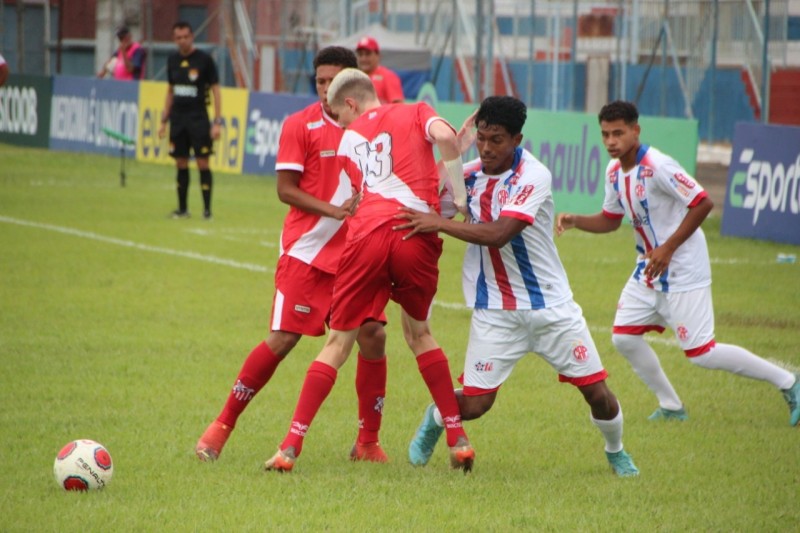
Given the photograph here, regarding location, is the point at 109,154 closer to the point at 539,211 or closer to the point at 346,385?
the point at 346,385

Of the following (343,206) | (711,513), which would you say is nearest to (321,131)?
(343,206)

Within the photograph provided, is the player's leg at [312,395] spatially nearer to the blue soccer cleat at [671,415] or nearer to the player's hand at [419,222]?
the player's hand at [419,222]

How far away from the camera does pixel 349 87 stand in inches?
236

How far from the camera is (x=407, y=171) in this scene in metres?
5.92

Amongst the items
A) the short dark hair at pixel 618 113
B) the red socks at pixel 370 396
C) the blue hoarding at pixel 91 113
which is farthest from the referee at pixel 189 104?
the red socks at pixel 370 396

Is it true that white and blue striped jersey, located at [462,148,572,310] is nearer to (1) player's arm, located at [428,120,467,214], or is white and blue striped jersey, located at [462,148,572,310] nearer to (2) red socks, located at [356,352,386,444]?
(1) player's arm, located at [428,120,467,214]

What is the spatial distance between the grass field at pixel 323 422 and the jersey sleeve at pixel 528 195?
1.20 meters

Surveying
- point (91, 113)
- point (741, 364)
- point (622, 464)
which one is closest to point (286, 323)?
point (622, 464)

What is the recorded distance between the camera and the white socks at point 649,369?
729 cm

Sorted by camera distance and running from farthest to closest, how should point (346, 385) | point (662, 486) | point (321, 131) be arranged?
1. point (346, 385)
2. point (321, 131)
3. point (662, 486)

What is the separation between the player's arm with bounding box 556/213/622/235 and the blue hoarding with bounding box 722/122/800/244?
24.1ft

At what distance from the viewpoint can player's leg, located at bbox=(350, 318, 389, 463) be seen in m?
6.27

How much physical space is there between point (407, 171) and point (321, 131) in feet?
2.20

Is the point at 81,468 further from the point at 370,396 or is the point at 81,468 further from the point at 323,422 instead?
the point at 323,422
